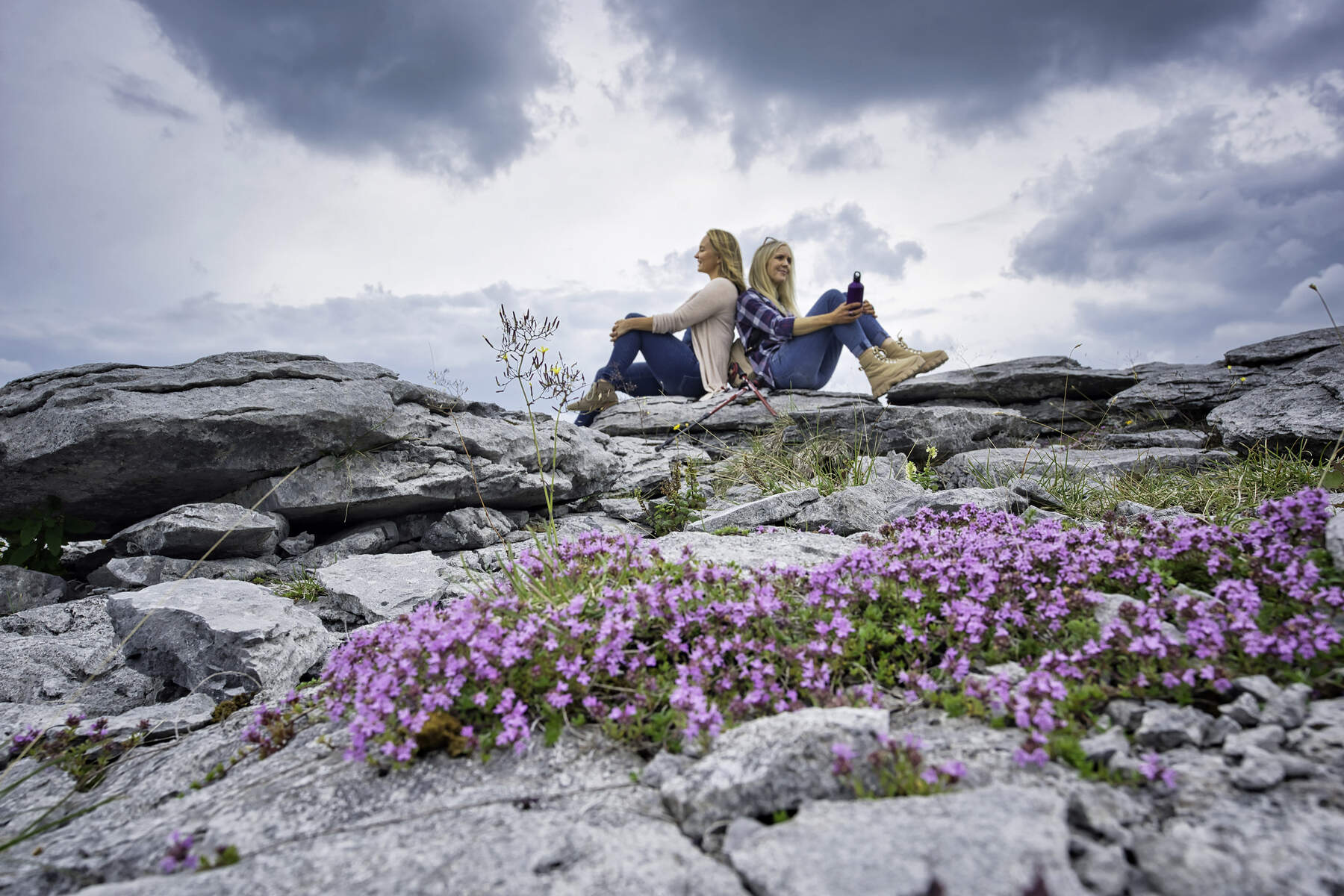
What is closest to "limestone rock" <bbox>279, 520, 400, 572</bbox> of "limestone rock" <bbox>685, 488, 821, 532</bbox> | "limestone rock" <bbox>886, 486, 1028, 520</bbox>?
"limestone rock" <bbox>685, 488, 821, 532</bbox>

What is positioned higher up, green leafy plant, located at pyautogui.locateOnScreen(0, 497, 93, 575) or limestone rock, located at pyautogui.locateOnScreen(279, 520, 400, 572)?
green leafy plant, located at pyautogui.locateOnScreen(0, 497, 93, 575)

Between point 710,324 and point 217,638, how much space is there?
404 inches

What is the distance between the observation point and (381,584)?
5.93m

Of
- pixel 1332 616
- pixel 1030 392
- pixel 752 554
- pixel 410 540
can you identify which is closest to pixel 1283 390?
pixel 1030 392

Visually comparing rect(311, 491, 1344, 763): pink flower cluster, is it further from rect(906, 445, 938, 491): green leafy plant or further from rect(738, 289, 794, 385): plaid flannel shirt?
rect(738, 289, 794, 385): plaid flannel shirt

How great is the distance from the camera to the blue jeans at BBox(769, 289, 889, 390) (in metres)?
12.5

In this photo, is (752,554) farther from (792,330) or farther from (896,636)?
(792,330)

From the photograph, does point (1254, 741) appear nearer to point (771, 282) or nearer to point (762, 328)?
point (762, 328)

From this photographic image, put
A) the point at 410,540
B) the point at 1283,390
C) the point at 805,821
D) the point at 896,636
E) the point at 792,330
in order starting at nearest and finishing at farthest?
the point at 805,821, the point at 896,636, the point at 410,540, the point at 1283,390, the point at 792,330

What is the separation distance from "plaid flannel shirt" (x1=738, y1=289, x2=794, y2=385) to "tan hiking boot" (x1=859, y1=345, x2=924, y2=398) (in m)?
1.47

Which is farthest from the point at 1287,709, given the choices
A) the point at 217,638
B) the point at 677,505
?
the point at 217,638

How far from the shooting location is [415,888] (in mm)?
1994

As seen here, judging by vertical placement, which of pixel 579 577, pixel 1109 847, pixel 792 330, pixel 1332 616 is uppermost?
pixel 792 330

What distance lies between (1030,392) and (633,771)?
13789 mm
